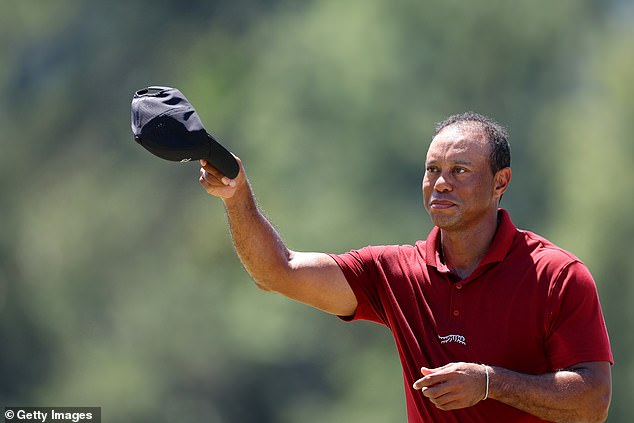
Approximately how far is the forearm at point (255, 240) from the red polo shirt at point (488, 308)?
0.31 m

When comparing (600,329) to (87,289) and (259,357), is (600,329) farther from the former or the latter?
(87,289)

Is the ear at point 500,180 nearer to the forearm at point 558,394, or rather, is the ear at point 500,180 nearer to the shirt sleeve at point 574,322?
the shirt sleeve at point 574,322

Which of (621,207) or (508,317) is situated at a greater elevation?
(621,207)

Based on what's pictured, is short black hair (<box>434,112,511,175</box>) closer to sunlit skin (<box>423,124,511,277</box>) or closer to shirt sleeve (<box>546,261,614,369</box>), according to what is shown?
sunlit skin (<box>423,124,511,277</box>)

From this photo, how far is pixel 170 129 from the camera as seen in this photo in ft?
16.4

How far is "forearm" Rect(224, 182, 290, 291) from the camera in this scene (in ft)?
17.9

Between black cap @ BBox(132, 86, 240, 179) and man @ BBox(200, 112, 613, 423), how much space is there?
0.26 meters

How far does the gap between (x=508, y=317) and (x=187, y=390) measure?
14.7 m

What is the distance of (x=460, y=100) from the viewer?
1953 cm

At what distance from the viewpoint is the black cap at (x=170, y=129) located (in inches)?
197

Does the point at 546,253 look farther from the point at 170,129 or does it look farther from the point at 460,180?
the point at 170,129

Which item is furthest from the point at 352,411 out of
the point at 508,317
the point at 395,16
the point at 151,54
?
the point at 508,317

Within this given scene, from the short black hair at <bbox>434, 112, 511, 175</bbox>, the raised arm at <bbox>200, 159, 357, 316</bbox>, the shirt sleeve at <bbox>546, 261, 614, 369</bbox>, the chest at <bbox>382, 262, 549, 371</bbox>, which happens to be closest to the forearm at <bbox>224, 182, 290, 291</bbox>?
the raised arm at <bbox>200, 159, 357, 316</bbox>

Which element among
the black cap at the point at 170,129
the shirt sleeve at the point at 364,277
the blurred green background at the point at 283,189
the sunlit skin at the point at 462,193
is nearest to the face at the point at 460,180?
the sunlit skin at the point at 462,193
